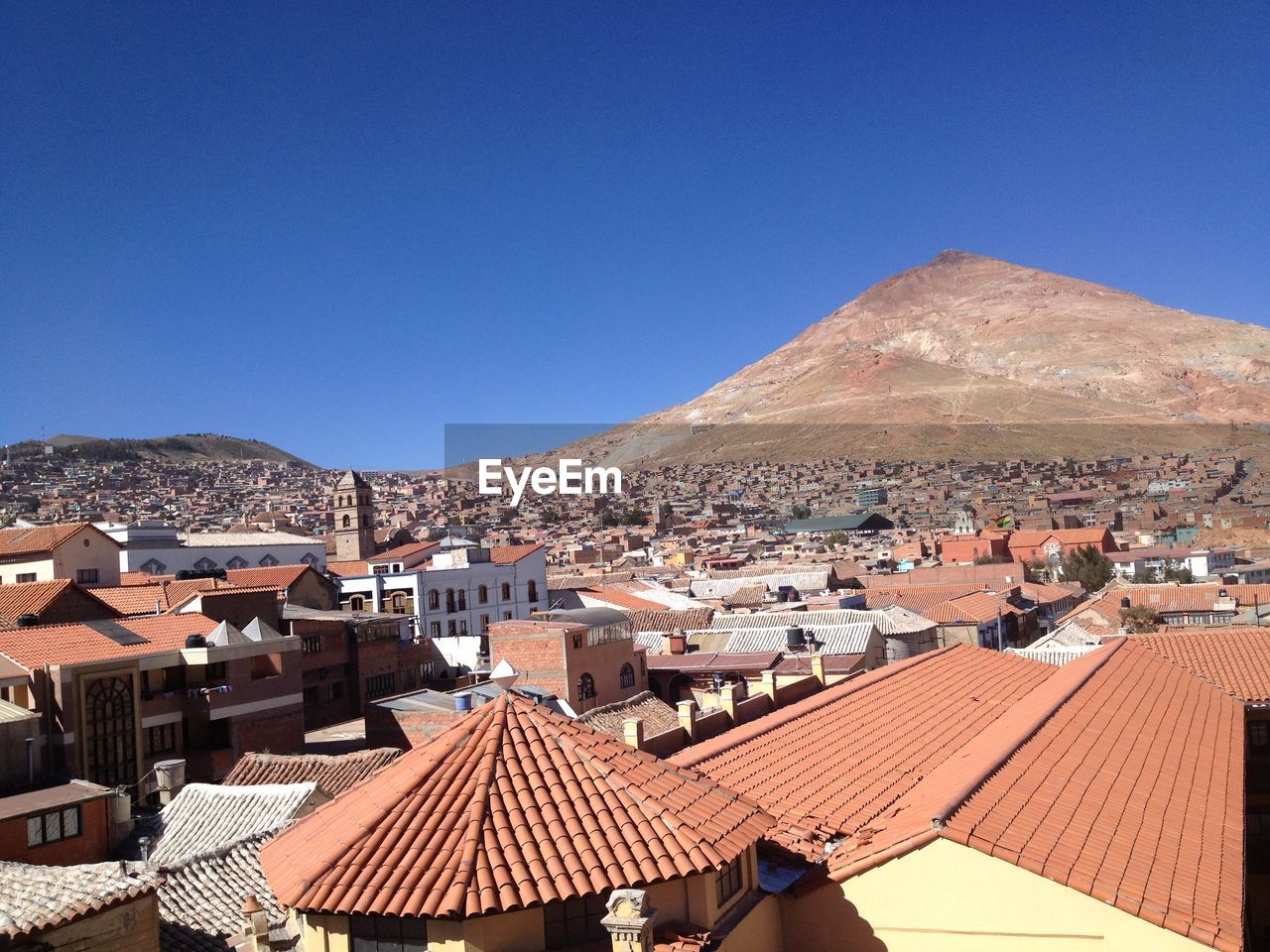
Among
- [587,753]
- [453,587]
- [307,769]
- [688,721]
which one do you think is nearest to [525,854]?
[587,753]

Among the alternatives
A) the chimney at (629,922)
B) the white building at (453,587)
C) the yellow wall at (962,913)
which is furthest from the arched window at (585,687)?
the chimney at (629,922)

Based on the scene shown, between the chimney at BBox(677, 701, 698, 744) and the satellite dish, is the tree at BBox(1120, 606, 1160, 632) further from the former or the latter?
the chimney at BBox(677, 701, 698, 744)

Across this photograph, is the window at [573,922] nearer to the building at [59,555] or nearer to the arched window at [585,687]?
the arched window at [585,687]

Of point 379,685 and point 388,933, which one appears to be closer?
point 388,933

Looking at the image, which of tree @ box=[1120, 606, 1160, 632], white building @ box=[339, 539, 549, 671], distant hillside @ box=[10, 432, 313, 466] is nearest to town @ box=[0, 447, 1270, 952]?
white building @ box=[339, 539, 549, 671]

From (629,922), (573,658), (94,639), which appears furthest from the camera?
(573,658)

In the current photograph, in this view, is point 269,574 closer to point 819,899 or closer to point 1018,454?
point 819,899

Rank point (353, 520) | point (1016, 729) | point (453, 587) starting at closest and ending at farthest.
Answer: point (1016, 729) < point (453, 587) < point (353, 520)

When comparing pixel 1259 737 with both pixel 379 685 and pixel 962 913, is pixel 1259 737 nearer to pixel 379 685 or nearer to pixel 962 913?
pixel 962 913

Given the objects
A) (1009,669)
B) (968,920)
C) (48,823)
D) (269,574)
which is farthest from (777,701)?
(269,574)
